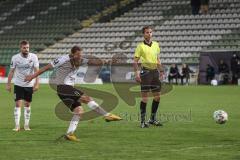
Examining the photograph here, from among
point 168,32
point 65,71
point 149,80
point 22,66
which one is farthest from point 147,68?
point 168,32

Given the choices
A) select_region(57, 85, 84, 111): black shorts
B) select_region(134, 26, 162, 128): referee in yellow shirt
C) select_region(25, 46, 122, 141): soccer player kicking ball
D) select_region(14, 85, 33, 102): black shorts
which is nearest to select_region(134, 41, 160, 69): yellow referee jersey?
select_region(134, 26, 162, 128): referee in yellow shirt

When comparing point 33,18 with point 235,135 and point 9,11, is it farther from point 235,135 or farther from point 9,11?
point 235,135

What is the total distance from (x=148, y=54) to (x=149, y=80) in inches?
25.7

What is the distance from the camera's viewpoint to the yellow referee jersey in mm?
15648

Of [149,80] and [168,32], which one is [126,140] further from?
[168,32]

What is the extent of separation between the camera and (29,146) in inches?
461

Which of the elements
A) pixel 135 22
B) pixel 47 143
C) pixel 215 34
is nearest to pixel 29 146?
pixel 47 143

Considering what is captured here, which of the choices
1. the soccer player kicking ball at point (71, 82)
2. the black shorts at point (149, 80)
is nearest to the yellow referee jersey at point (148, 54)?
the black shorts at point (149, 80)

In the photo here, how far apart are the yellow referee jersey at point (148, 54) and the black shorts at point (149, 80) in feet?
0.43

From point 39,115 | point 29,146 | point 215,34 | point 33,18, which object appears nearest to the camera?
point 29,146

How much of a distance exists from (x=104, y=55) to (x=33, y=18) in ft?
33.0

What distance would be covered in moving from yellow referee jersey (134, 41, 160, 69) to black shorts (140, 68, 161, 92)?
5.2 inches

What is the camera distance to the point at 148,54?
15.6 m

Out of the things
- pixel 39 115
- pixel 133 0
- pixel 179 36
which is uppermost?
pixel 133 0
